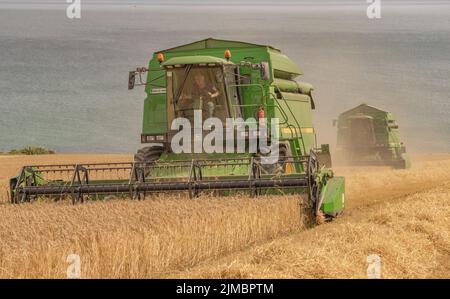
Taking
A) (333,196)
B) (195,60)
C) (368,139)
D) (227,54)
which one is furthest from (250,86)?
(368,139)

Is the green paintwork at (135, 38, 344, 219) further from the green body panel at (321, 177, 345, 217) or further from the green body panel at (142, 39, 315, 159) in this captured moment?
the green body panel at (321, 177, 345, 217)

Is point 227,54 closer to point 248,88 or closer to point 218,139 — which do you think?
point 248,88

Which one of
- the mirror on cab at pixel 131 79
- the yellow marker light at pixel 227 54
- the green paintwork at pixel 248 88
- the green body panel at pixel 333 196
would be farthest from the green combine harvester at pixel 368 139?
the mirror on cab at pixel 131 79

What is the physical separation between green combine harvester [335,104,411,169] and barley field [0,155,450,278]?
1453 cm

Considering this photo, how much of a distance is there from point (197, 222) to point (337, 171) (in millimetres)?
15455

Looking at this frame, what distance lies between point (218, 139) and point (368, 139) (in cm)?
1439

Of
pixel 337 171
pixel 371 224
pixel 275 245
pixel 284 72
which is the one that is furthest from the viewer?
pixel 337 171

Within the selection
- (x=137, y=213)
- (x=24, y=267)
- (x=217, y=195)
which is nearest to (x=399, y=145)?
(x=217, y=195)

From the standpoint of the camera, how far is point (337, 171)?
22.8 metres

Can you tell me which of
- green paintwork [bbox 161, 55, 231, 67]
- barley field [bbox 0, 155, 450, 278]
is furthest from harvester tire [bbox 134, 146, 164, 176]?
barley field [bbox 0, 155, 450, 278]

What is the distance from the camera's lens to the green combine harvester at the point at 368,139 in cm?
2520

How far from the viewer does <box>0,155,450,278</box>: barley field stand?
6.19 metres

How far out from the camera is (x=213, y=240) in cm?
801

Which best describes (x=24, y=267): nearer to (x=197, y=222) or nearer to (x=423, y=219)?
(x=197, y=222)
